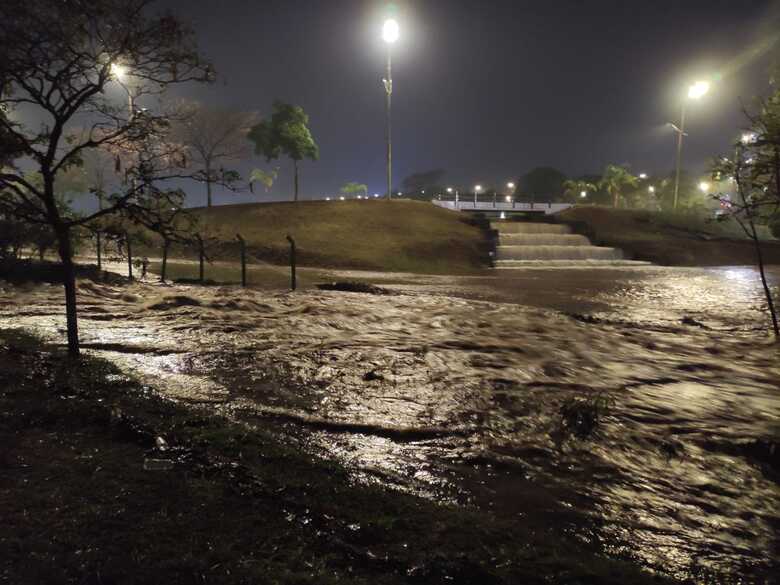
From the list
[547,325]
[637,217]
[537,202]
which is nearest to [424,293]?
[547,325]

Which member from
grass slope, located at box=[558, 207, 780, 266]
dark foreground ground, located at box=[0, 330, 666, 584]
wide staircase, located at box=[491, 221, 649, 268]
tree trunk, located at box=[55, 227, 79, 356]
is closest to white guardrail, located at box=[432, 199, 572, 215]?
grass slope, located at box=[558, 207, 780, 266]

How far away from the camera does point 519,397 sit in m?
5.32

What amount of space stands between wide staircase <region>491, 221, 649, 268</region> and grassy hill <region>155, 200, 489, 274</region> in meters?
Answer: 1.58

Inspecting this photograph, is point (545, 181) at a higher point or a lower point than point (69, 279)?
higher

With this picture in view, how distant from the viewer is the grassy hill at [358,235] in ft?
84.7

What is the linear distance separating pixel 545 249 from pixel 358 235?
11.8 m

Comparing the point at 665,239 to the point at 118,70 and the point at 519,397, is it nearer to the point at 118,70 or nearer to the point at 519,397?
the point at 519,397

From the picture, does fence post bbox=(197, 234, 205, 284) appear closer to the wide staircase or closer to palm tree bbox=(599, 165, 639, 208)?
the wide staircase

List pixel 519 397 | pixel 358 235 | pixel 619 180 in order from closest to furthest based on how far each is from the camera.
A: pixel 519 397, pixel 358 235, pixel 619 180

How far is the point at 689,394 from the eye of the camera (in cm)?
578

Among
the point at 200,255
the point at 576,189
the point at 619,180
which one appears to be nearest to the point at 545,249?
the point at 200,255

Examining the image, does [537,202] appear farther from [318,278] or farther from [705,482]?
[705,482]

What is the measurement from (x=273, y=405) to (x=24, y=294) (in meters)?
10.6

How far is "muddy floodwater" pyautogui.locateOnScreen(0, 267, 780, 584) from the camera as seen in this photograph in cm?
313
